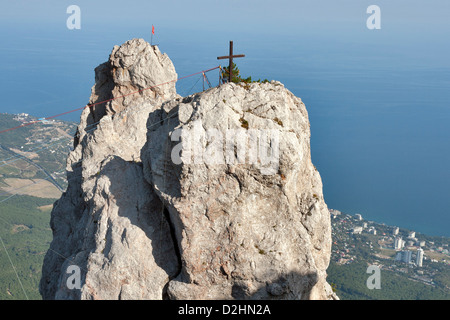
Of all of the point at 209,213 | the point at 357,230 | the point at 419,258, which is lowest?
the point at 419,258

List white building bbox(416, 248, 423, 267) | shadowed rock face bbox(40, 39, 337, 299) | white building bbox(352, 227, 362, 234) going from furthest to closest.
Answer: white building bbox(352, 227, 362, 234)
white building bbox(416, 248, 423, 267)
shadowed rock face bbox(40, 39, 337, 299)

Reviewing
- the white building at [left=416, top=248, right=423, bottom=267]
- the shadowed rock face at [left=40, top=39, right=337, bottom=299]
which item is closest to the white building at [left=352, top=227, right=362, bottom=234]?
the white building at [left=416, top=248, right=423, bottom=267]

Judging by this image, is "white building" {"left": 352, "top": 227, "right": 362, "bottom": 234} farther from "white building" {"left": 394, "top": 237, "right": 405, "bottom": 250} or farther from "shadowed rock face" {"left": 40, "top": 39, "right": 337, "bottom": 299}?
"shadowed rock face" {"left": 40, "top": 39, "right": 337, "bottom": 299}

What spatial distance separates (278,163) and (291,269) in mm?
4324

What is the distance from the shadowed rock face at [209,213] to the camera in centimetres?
1642

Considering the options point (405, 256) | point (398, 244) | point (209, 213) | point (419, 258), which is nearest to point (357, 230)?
point (398, 244)

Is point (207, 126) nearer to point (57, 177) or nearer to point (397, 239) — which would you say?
point (397, 239)

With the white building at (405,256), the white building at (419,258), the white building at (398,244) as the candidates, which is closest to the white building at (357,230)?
the white building at (398,244)

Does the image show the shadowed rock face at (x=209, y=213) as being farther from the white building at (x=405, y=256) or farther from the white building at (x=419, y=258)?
the white building at (x=419, y=258)

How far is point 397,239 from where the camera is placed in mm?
102375

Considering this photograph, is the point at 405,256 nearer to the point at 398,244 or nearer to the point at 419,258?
the point at 419,258

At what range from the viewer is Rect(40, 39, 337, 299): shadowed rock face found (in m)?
16.4

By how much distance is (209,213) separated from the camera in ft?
54.2
